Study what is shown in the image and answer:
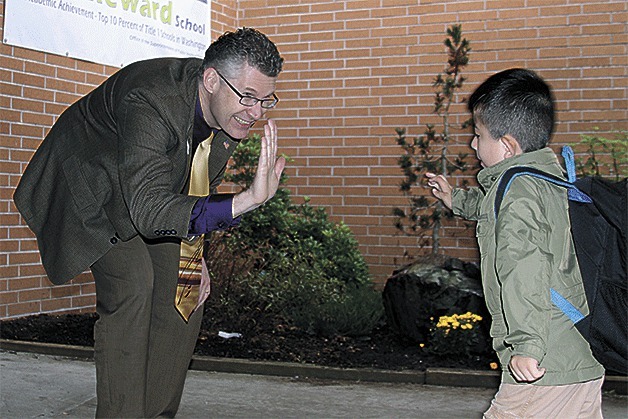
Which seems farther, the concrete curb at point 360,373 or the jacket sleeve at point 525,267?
the concrete curb at point 360,373

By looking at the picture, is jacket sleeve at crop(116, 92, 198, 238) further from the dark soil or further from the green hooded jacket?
the dark soil

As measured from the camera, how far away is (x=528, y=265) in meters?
2.86

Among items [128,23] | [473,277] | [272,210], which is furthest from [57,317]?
[473,277]

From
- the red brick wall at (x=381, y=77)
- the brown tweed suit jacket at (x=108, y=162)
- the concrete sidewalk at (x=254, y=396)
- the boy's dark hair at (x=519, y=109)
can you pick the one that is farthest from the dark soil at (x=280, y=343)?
the boy's dark hair at (x=519, y=109)

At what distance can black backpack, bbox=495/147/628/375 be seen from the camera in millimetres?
2947

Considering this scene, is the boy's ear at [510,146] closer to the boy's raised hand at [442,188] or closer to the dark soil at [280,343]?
the boy's raised hand at [442,188]

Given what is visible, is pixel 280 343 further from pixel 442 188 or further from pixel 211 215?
pixel 211 215

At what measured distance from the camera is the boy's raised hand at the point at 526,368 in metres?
2.78

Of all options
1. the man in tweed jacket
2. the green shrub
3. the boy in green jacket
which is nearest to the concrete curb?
the green shrub

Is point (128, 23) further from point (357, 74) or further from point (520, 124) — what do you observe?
point (520, 124)

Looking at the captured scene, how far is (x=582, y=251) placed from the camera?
2982 mm

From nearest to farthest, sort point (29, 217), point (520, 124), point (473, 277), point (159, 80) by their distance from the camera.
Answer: point (520, 124), point (159, 80), point (29, 217), point (473, 277)

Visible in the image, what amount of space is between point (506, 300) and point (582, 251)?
13.2 inches

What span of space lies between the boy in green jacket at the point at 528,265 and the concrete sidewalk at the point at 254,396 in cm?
Result: 218
